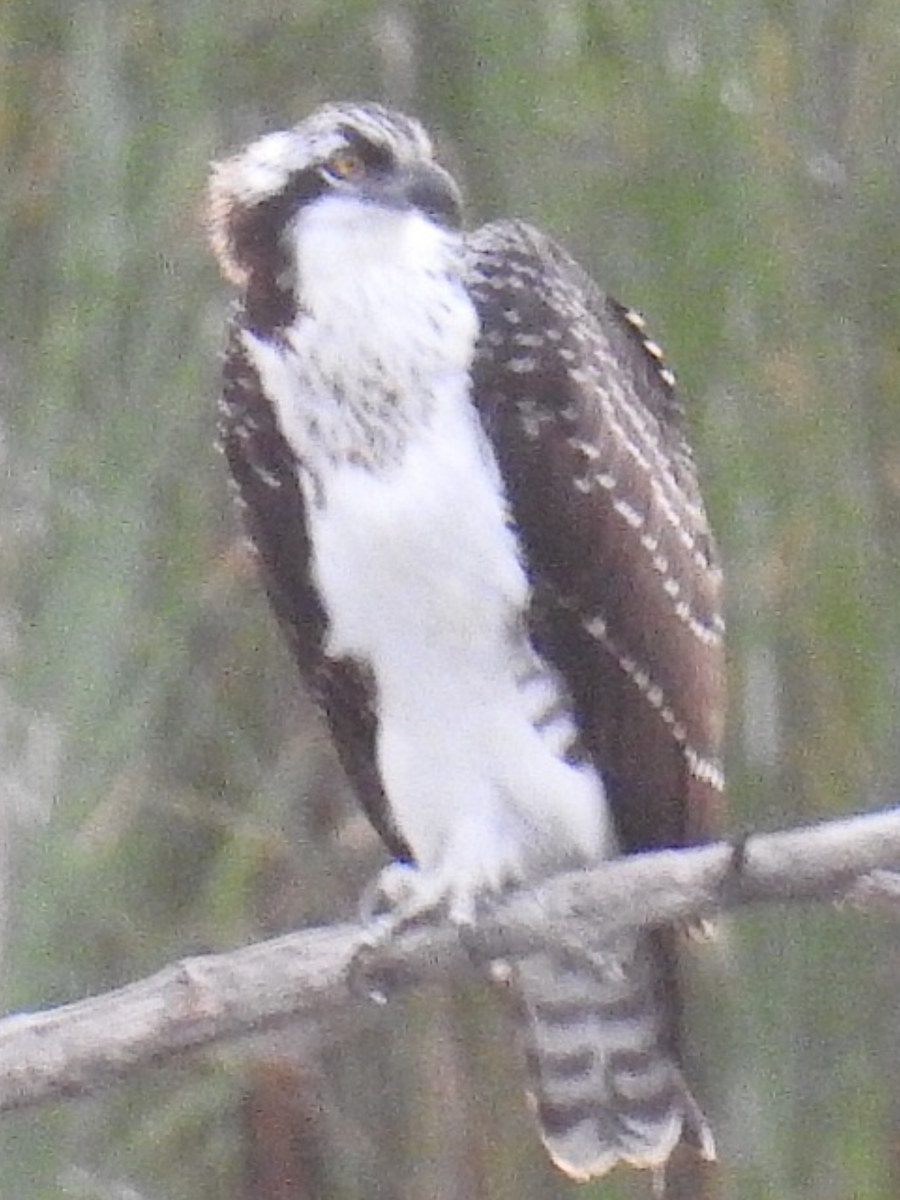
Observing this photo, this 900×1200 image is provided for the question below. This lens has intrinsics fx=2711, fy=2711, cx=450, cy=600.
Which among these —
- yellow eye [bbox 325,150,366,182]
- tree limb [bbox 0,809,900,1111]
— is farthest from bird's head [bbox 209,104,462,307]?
tree limb [bbox 0,809,900,1111]

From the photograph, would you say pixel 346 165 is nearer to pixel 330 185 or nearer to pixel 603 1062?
pixel 330 185

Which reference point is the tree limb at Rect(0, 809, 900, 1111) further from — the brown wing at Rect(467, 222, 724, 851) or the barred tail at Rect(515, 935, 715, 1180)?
the barred tail at Rect(515, 935, 715, 1180)

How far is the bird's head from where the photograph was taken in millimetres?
1351

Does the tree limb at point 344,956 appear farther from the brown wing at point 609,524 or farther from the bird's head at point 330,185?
the bird's head at point 330,185

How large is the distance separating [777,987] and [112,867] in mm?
370

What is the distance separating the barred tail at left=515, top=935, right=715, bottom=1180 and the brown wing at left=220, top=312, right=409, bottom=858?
13cm

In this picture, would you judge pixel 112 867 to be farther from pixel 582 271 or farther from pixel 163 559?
pixel 582 271

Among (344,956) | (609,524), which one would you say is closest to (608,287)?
(609,524)

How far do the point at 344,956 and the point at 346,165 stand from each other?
0.39 meters

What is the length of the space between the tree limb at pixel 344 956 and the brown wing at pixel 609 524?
120 mm

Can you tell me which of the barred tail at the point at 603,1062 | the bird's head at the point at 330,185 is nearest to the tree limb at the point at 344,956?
the barred tail at the point at 603,1062

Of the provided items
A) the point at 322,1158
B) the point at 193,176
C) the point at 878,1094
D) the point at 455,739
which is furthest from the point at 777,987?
the point at 193,176

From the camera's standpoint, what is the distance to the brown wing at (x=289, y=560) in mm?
1400

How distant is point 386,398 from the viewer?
135cm
